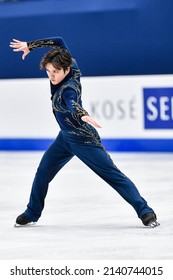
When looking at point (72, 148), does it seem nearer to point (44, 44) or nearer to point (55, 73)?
point (55, 73)

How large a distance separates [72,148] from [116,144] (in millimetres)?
5885

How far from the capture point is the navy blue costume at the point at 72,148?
7.32 meters

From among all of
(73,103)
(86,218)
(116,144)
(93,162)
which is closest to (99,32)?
(116,144)

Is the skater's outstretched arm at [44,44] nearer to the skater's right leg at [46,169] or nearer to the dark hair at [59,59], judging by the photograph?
the dark hair at [59,59]

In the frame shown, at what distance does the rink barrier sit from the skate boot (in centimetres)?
546

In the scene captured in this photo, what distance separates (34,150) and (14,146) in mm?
308

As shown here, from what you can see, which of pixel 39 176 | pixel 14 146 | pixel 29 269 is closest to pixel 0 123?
pixel 14 146

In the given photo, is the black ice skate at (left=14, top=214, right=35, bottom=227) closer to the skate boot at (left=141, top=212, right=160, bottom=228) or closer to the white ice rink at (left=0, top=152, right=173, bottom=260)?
the white ice rink at (left=0, top=152, right=173, bottom=260)

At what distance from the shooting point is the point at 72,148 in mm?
7496

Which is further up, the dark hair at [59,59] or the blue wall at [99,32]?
the dark hair at [59,59]

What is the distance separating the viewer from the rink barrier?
13047mm

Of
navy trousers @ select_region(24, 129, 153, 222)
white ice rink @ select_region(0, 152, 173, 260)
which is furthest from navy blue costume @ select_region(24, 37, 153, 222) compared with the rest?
white ice rink @ select_region(0, 152, 173, 260)

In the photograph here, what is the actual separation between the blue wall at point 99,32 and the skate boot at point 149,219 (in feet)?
21.5

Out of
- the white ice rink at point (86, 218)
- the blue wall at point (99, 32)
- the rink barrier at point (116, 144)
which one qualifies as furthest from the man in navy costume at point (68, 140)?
the blue wall at point (99, 32)
